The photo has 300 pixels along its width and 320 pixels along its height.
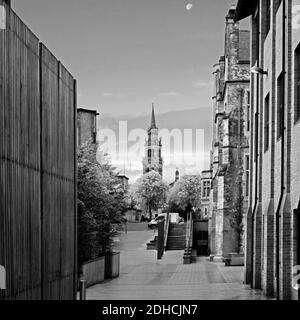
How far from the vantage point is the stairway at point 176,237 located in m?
46.0

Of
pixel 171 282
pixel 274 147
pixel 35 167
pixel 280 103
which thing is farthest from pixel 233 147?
pixel 35 167

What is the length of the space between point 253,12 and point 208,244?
22082 mm

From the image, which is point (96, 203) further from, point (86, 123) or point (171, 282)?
point (86, 123)

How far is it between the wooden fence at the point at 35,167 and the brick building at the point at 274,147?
15.7 ft

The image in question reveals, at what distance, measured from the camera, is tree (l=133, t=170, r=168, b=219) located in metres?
94.8

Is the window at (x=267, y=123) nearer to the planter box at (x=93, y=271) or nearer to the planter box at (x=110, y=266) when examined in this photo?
the planter box at (x=93, y=271)

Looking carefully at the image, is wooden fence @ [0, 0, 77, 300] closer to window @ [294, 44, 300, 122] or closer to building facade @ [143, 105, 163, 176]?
window @ [294, 44, 300, 122]

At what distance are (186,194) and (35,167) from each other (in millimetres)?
72254

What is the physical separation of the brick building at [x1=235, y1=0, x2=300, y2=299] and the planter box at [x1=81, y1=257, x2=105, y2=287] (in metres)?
5.67

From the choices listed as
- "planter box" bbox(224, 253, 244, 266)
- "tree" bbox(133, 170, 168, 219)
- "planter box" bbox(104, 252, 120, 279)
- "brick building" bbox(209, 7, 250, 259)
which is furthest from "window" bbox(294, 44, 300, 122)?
"tree" bbox(133, 170, 168, 219)

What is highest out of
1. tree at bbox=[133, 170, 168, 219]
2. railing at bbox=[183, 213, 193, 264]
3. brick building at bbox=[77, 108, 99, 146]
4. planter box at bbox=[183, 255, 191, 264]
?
brick building at bbox=[77, 108, 99, 146]

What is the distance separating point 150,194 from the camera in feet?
313

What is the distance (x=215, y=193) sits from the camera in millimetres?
41156
